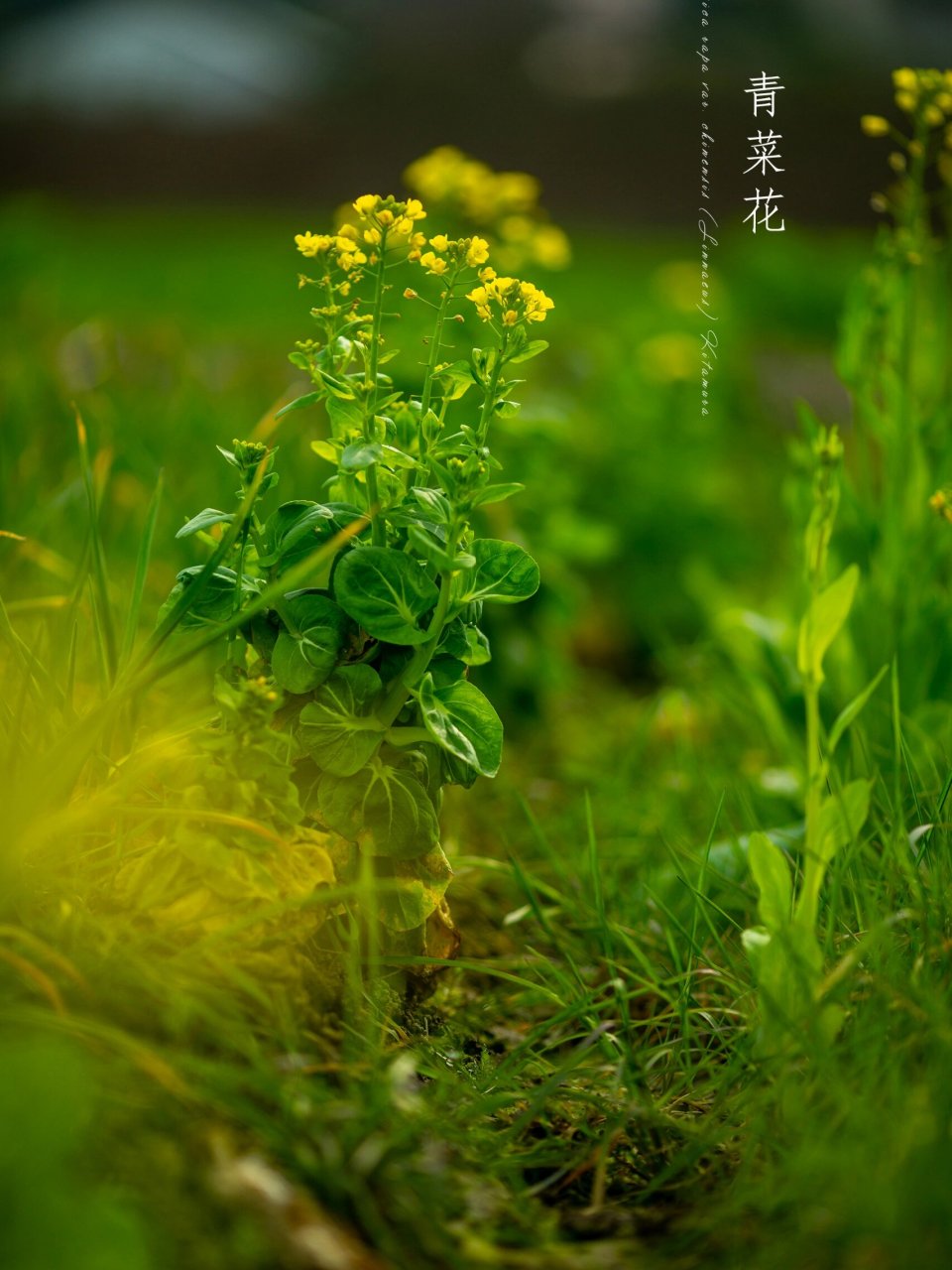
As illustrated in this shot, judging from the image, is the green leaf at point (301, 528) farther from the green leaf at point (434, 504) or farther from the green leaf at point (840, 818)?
the green leaf at point (840, 818)

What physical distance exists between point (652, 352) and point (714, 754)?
1662 millimetres

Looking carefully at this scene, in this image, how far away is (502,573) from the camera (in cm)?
123

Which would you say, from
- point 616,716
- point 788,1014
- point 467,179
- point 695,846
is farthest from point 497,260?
point 788,1014

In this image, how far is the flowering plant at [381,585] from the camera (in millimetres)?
1167

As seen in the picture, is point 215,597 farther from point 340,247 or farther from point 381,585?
point 340,247

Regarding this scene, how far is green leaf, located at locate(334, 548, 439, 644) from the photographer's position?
116cm

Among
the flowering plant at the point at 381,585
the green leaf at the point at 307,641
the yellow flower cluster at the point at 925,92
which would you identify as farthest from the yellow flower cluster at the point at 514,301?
the yellow flower cluster at the point at 925,92

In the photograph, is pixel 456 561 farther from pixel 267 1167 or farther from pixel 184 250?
pixel 184 250

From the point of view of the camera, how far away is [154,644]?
4.03ft


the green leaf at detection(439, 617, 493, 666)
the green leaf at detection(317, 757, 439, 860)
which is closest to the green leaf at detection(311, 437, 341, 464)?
the green leaf at detection(439, 617, 493, 666)

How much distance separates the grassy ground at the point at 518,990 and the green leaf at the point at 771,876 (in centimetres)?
7

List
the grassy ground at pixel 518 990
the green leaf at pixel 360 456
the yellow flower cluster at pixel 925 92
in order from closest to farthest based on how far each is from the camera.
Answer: the grassy ground at pixel 518 990 < the green leaf at pixel 360 456 < the yellow flower cluster at pixel 925 92

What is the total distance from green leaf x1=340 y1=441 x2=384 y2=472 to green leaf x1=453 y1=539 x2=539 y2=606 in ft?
0.52

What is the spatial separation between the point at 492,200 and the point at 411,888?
1.46 meters
